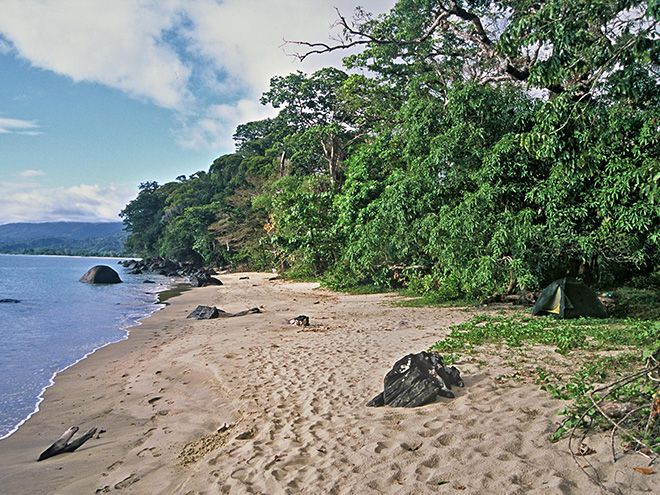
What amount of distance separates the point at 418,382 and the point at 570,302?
6.59 m

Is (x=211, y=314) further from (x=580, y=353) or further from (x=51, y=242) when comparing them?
(x=51, y=242)

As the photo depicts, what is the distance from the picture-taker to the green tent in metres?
9.57

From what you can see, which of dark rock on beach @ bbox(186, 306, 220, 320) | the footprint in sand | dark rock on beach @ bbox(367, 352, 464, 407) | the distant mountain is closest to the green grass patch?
dark rock on beach @ bbox(367, 352, 464, 407)

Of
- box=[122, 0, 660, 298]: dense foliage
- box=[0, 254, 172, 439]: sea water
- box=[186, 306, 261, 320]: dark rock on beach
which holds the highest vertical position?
box=[122, 0, 660, 298]: dense foliage

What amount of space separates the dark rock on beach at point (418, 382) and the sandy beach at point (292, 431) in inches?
4.8

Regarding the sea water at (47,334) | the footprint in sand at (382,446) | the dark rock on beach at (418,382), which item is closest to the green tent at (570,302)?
the dark rock on beach at (418,382)

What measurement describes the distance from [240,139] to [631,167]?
51490mm

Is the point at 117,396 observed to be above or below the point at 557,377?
below

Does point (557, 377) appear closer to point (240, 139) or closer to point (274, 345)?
point (274, 345)

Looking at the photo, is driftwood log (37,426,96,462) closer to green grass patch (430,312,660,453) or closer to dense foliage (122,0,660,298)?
green grass patch (430,312,660,453)

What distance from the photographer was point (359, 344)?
8078mm

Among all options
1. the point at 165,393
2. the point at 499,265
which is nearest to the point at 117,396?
the point at 165,393

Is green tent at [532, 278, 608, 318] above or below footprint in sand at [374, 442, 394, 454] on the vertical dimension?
above

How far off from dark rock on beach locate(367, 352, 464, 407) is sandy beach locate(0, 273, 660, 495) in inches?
4.8
